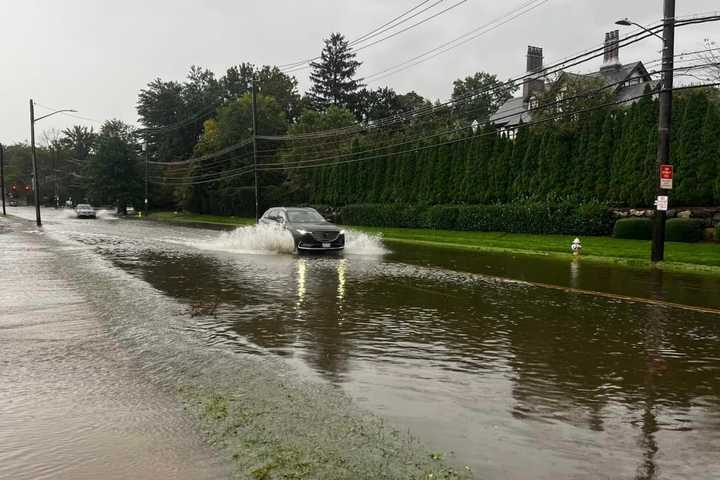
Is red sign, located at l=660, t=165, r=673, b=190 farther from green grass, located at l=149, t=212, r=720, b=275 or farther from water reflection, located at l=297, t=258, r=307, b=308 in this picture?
water reflection, located at l=297, t=258, r=307, b=308

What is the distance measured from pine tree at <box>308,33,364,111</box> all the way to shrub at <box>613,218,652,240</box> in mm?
71632

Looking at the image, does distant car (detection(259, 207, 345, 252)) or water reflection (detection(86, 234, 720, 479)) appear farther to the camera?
distant car (detection(259, 207, 345, 252))

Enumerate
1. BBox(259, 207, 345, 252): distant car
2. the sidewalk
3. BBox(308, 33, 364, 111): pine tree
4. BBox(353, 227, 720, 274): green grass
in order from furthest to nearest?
1. BBox(308, 33, 364, 111): pine tree
2. BBox(259, 207, 345, 252): distant car
3. BBox(353, 227, 720, 274): green grass
4. the sidewalk

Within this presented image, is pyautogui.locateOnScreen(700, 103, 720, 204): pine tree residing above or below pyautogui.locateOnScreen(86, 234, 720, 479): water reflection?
above

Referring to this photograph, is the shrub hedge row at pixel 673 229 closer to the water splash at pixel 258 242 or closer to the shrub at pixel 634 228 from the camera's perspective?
the shrub at pixel 634 228

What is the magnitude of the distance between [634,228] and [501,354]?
1840cm

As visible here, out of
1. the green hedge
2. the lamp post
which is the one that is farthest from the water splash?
the green hedge

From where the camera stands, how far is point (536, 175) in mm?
29312

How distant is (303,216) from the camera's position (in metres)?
21.8

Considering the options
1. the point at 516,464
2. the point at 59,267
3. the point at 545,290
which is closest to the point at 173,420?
the point at 516,464

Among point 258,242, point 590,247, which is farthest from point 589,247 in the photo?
point 258,242

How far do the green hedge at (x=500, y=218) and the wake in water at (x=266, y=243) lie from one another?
7.64 meters

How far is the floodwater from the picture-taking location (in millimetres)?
4219

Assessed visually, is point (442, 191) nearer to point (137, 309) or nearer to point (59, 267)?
point (59, 267)
